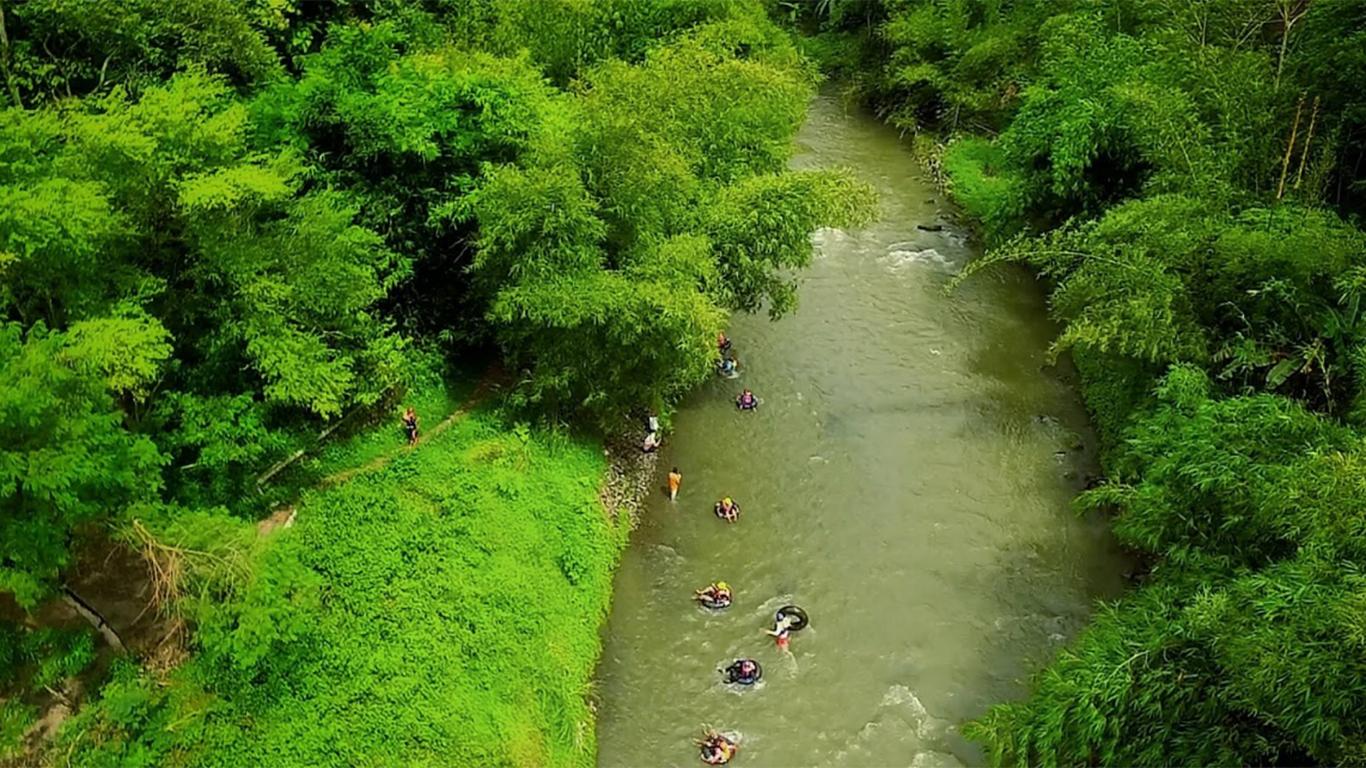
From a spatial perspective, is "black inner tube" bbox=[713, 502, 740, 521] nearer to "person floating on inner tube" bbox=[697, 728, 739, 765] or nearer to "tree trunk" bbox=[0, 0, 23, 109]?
"person floating on inner tube" bbox=[697, 728, 739, 765]

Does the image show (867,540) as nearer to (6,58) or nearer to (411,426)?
(411,426)

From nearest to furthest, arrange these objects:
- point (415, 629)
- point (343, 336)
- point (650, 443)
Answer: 1. point (415, 629)
2. point (343, 336)
3. point (650, 443)

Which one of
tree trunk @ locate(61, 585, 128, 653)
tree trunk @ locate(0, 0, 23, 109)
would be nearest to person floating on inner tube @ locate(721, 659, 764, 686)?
tree trunk @ locate(61, 585, 128, 653)

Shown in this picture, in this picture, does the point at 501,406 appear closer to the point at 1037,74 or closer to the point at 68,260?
the point at 68,260

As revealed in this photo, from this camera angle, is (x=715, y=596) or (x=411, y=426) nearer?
(x=715, y=596)

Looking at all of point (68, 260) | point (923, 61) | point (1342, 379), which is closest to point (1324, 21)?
point (1342, 379)

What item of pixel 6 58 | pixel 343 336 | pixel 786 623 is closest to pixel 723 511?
pixel 786 623
